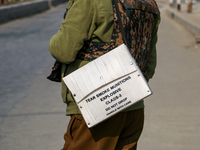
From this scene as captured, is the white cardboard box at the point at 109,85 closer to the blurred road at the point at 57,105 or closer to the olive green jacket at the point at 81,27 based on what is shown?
the olive green jacket at the point at 81,27

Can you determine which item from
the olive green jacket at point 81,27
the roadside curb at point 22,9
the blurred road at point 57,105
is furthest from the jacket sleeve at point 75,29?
the roadside curb at point 22,9

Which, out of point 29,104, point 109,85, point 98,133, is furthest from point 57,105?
point 109,85

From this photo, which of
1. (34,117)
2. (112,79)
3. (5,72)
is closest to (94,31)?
(112,79)

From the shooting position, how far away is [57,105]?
16.8ft

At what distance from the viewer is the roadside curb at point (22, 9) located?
16953 mm

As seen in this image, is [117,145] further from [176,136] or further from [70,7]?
[176,136]

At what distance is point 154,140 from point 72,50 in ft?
7.51

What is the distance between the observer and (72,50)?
190cm

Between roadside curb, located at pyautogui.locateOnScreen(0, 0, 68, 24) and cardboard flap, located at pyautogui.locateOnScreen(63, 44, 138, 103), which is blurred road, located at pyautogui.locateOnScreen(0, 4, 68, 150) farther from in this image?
roadside curb, located at pyautogui.locateOnScreen(0, 0, 68, 24)

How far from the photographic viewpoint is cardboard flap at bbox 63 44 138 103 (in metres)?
1.85

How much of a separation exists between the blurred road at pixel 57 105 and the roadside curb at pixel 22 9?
8403 millimetres

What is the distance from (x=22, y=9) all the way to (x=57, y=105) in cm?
1601

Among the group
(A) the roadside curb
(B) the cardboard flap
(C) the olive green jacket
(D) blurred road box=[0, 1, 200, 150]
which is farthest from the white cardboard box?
(A) the roadside curb

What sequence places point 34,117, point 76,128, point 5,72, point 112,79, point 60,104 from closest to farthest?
point 112,79
point 76,128
point 34,117
point 60,104
point 5,72
